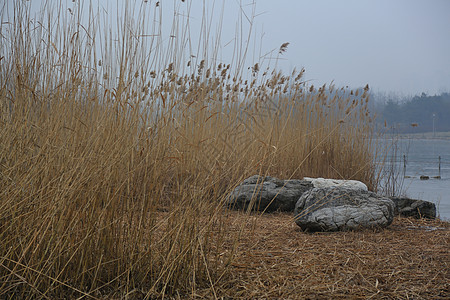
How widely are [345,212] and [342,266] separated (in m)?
1.05

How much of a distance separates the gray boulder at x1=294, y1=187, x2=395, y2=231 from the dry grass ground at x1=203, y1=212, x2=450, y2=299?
86mm

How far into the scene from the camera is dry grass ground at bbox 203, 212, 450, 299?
1.95m

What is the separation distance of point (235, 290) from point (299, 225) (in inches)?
59.9

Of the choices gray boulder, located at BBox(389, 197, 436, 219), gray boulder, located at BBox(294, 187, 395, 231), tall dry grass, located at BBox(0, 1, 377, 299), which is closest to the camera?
tall dry grass, located at BBox(0, 1, 377, 299)

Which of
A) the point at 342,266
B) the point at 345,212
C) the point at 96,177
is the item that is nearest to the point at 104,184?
the point at 96,177

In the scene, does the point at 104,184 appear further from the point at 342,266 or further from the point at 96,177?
the point at 342,266

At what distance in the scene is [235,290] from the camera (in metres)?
1.90

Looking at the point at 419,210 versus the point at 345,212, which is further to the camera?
the point at 419,210

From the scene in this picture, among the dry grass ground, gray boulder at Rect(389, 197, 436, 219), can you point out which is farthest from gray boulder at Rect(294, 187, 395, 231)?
gray boulder at Rect(389, 197, 436, 219)

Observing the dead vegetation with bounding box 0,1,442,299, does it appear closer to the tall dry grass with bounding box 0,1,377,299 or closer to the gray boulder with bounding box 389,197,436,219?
the tall dry grass with bounding box 0,1,377,299

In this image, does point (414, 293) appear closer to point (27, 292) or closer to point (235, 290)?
point (235, 290)

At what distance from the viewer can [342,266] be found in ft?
7.67

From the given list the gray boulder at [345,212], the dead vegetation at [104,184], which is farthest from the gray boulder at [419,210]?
the dead vegetation at [104,184]

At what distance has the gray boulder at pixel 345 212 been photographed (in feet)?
10.7
